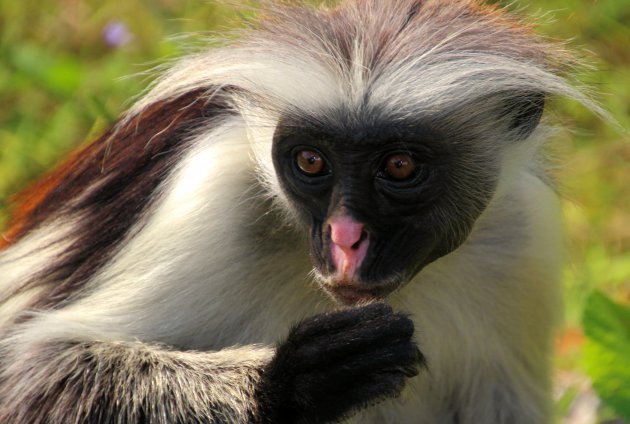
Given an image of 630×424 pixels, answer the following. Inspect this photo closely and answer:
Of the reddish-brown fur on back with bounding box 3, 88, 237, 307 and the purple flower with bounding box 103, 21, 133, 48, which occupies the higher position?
the purple flower with bounding box 103, 21, 133, 48

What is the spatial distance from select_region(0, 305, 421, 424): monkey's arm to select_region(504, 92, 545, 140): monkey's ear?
3.83 ft

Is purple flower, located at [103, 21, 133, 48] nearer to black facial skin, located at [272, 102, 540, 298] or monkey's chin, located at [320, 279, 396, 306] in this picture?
black facial skin, located at [272, 102, 540, 298]

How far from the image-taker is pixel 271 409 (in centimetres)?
482

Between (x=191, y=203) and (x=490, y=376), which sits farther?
(x=490, y=376)

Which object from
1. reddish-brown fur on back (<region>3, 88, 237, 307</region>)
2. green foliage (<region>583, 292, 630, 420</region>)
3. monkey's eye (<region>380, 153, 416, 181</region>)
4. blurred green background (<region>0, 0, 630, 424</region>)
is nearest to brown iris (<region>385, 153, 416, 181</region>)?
monkey's eye (<region>380, 153, 416, 181</region>)

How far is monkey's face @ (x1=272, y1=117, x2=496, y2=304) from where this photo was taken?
4676mm

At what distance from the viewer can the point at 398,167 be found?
481 centimetres

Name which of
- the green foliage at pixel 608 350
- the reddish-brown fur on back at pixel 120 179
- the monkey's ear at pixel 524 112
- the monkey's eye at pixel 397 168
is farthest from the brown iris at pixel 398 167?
the green foliage at pixel 608 350

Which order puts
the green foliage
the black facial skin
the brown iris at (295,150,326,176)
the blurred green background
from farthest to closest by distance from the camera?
the blurred green background < the green foliage < the brown iris at (295,150,326,176) < the black facial skin

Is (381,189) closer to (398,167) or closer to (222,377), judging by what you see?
(398,167)

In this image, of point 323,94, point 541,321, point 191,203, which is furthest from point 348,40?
point 541,321

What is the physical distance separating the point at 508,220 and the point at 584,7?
4511mm

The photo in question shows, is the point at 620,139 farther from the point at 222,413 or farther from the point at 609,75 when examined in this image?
the point at 222,413

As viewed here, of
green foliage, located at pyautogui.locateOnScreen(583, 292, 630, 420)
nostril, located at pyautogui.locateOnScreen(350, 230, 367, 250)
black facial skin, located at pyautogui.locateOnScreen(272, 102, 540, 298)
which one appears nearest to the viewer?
nostril, located at pyautogui.locateOnScreen(350, 230, 367, 250)
